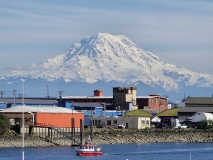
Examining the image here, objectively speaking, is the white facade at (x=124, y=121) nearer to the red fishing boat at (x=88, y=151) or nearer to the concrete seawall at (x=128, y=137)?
the concrete seawall at (x=128, y=137)

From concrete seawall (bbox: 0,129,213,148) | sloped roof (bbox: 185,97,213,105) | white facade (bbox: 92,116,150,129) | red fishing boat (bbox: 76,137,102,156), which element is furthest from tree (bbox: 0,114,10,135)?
sloped roof (bbox: 185,97,213,105)

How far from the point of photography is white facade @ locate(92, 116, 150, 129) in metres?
97.5

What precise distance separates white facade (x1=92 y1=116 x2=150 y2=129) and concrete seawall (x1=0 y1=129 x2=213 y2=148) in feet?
18.4

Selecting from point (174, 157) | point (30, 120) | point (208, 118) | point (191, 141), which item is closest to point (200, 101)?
point (208, 118)

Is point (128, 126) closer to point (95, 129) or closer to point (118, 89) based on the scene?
point (95, 129)

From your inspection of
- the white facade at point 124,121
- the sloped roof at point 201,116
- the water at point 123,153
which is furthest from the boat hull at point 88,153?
the sloped roof at point 201,116

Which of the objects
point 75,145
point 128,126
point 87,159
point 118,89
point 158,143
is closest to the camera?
point 87,159

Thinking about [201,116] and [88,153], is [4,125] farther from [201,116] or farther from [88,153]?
[201,116]

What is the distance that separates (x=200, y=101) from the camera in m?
116

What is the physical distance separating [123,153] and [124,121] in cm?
3109

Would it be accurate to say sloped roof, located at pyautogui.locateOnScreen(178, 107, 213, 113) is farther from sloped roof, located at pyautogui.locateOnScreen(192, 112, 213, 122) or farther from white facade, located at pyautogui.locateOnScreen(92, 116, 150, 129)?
white facade, located at pyautogui.locateOnScreen(92, 116, 150, 129)

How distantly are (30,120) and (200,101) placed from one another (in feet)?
135

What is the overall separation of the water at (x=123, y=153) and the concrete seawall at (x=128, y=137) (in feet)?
9.18

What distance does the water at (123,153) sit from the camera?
62.2 m
